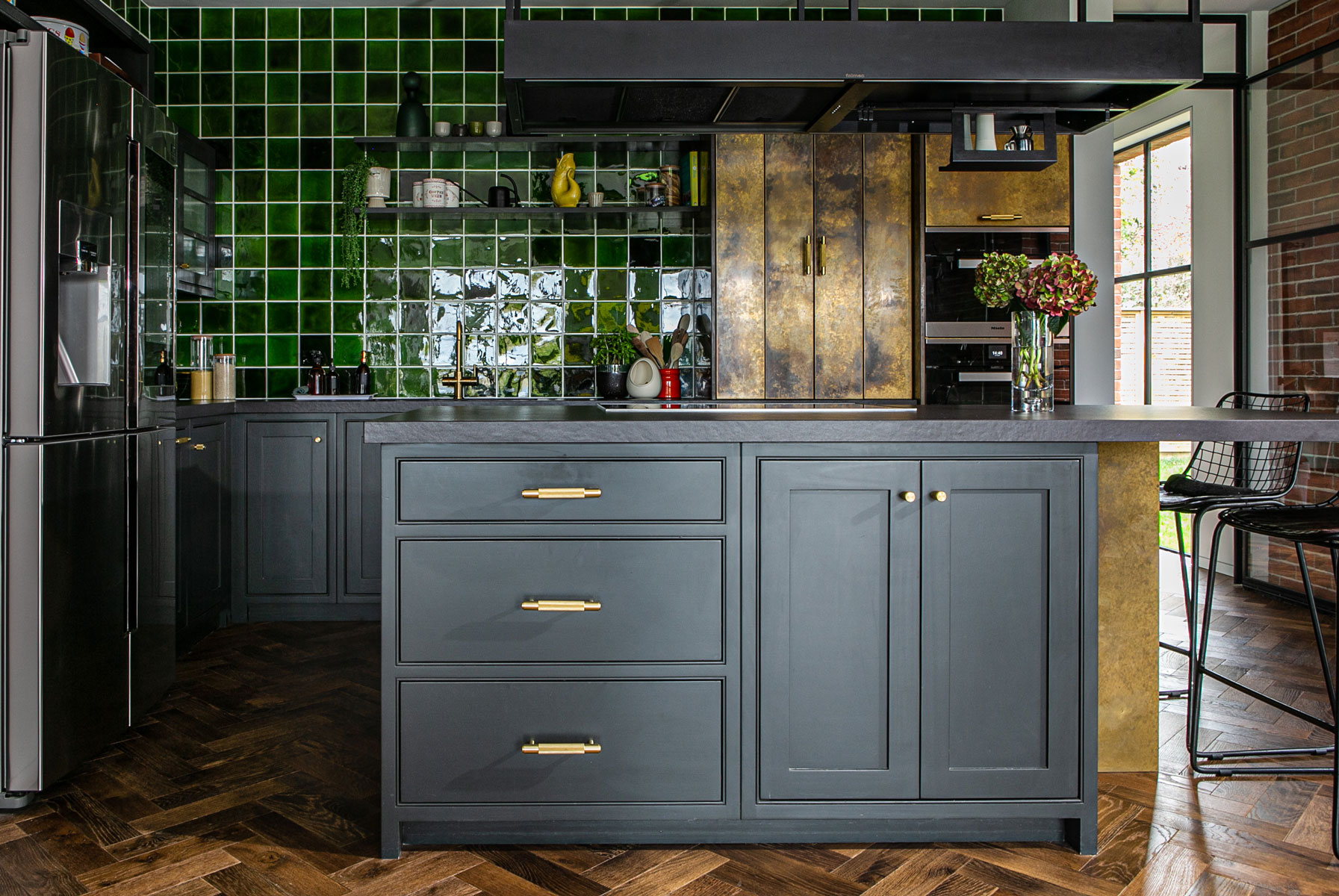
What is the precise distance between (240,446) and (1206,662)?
3.81m

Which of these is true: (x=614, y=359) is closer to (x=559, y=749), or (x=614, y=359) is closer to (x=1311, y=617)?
(x=559, y=749)

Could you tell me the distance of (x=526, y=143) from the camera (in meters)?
4.04

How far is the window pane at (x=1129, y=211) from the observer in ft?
17.3

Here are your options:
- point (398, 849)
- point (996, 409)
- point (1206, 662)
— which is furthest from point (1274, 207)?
point (398, 849)

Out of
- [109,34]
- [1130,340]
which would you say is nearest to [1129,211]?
[1130,340]

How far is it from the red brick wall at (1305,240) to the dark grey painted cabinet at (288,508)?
433 cm

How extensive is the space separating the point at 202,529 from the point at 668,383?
2043mm

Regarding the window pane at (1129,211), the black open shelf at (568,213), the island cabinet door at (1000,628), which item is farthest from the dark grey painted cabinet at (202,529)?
the window pane at (1129,211)

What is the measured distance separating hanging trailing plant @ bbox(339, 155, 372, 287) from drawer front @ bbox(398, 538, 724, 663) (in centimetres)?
275

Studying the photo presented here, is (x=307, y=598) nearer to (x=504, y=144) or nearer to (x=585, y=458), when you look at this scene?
(x=504, y=144)

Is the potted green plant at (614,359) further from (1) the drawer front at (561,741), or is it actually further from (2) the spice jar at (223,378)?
(1) the drawer front at (561,741)

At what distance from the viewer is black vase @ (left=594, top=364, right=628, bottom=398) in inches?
162

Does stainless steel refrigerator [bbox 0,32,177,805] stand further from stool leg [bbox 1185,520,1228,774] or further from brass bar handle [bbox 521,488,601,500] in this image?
stool leg [bbox 1185,520,1228,774]

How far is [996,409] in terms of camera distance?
7.22ft
